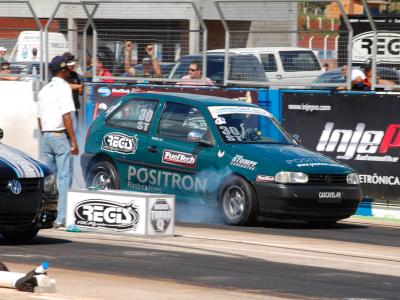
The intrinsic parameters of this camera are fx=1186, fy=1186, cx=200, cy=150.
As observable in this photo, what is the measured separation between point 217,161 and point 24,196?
12.6ft

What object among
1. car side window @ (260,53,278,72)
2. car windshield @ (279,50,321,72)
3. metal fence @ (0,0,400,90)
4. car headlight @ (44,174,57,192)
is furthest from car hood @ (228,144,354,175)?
car side window @ (260,53,278,72)

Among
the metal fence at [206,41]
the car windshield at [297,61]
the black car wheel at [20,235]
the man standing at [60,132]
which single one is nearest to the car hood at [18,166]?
the black car wheel at [20,235]

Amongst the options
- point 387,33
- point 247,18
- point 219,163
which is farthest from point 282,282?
point 247,18

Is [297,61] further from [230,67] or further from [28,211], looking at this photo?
[28,211]

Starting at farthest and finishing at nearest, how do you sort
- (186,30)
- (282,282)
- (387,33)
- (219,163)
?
1. (186,30)
2. (387,33)
3. (219,163)
4. (282,282)

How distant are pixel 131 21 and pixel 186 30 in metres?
1.02

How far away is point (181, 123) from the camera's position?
51.6 ft

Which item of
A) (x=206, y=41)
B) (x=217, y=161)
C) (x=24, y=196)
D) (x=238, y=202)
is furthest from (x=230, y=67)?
(x=24, y=196)

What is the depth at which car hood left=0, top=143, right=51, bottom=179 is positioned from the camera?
11711 mm

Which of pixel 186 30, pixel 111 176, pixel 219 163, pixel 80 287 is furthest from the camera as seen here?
pixel 186 30

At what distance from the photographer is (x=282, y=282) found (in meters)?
9.91

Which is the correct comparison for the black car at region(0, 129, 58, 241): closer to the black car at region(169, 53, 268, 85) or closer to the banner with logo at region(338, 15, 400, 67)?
the banner with logo at region(338, 15, 400, 67)

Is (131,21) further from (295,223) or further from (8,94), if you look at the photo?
(295,223)

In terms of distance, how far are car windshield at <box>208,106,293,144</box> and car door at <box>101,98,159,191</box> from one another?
3.43 feet
